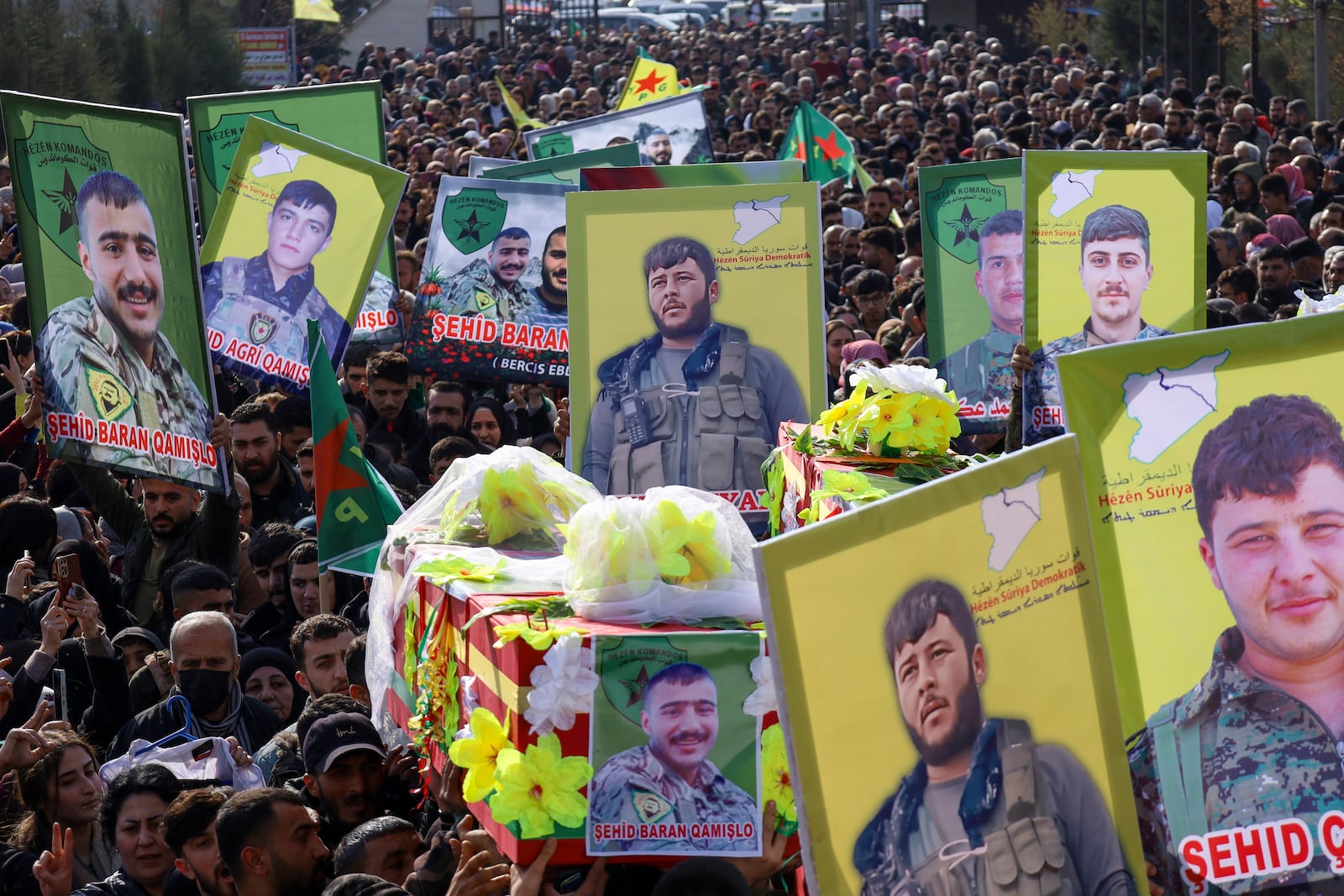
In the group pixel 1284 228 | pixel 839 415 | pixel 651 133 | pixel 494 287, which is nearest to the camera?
pixel 839 415

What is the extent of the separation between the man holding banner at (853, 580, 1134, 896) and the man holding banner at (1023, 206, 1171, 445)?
3.65 meters

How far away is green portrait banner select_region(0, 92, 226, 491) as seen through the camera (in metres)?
6.09

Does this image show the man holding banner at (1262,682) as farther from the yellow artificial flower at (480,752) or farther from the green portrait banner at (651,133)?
the green portrait banner at (651,133)

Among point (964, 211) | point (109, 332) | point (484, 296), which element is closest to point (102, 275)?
point (109, 332)

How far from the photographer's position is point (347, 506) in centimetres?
527

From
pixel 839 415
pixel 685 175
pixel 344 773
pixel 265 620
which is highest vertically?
pixel 685 175

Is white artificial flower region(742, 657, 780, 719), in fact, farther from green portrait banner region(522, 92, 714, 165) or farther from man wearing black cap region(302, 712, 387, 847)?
green portrait banner region(522, 92, 714, 165)

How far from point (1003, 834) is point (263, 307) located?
17.6 feet

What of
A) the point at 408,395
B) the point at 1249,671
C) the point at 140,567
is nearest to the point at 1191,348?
the point at 1249,671

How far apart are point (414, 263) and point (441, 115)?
1345 centimetres

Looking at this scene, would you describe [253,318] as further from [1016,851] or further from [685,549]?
[1016,851]

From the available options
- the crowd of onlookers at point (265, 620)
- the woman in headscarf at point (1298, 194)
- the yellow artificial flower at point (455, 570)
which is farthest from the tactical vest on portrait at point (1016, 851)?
the woman in headscarf at point (1298, 194)

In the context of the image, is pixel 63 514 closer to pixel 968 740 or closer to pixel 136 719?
pixel 136 719

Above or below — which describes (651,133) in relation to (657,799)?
above
